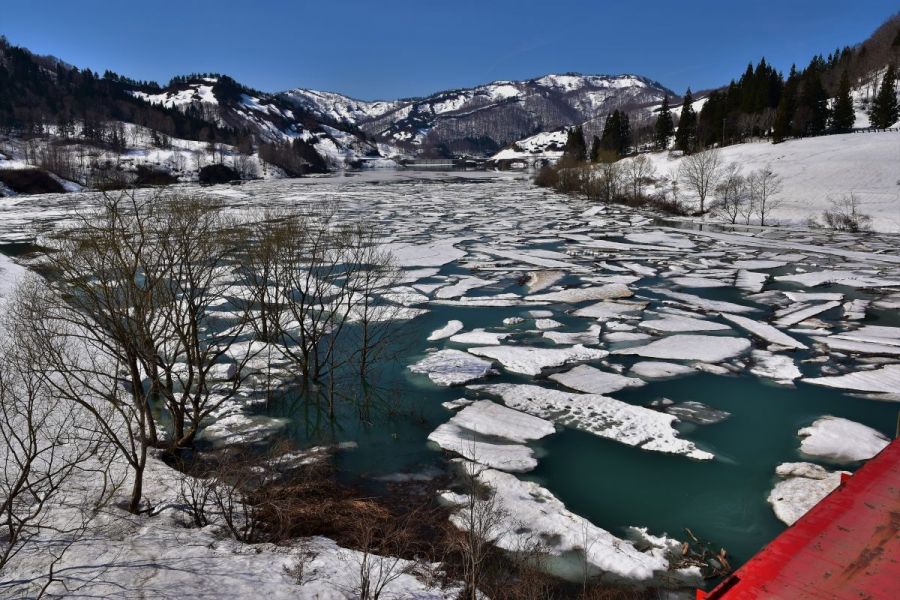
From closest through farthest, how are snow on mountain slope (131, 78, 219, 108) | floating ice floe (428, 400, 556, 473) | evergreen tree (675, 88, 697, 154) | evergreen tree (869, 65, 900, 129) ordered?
floating ice floe (428, 400, 556, 473)
evergreen tree (869, 65, 900, 129)
evergreen tree (675, 88, 697, 154)
snow on mountain slope (131, 78, 219, 108)

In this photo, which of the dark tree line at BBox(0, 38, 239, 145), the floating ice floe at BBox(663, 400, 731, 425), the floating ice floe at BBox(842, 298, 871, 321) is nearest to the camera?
the floating ice floe at BBox(663, 400, 731, 425)

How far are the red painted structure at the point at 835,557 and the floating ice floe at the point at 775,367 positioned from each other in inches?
255

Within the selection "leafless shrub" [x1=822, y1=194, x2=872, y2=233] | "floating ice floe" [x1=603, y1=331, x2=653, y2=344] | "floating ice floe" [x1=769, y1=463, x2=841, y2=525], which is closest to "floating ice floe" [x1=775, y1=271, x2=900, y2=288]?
"floating ice floe" [x1=603, y1=331, x2=653, y2=344]

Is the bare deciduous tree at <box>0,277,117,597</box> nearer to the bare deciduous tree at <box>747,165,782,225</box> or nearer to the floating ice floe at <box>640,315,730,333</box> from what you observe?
the floating ice floe at <box>640,315,730,333</box>

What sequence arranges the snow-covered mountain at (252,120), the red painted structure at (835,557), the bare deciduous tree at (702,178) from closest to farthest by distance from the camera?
the red painted structure at (835,557) → the bare deciduous tree at (702,178) → the snow-covered mountain at (252,120)

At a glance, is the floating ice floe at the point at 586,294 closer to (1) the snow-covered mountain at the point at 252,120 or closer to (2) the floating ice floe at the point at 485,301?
(2) the floating ice floe at the point at 485,301

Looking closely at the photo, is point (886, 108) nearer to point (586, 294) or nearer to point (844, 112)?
point (844, 112)

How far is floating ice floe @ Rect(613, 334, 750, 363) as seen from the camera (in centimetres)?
1153

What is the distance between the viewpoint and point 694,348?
11.9 meters

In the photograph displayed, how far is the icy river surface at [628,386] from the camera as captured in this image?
7312 mm

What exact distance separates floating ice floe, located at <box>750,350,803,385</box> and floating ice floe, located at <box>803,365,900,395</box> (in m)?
0.34

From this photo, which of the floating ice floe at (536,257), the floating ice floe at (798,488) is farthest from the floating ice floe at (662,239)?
the floating ice floe at (798,488)

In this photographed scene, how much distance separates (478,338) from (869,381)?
8.27m

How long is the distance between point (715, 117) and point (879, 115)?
17.2 meters
